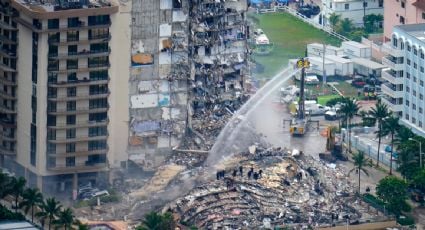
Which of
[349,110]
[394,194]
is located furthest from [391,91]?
[394,194]

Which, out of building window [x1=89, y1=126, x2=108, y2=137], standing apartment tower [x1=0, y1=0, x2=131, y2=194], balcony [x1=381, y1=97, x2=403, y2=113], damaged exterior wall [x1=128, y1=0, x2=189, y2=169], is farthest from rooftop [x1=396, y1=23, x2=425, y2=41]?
building window [x1=89, y1=126, x2=108, y2=137]

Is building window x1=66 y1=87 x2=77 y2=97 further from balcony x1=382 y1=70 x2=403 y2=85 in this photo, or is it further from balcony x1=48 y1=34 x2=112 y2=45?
balcony x1=382 y1=70 x2=403 y2=85

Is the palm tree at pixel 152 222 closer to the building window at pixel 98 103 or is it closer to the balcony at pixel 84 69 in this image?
the building window at pixel 98 103

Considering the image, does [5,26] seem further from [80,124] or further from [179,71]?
[179,71]

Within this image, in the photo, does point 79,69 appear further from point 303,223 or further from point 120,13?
point 303,223

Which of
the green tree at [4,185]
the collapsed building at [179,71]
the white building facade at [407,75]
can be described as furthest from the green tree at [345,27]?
the green tree at [4,185]
